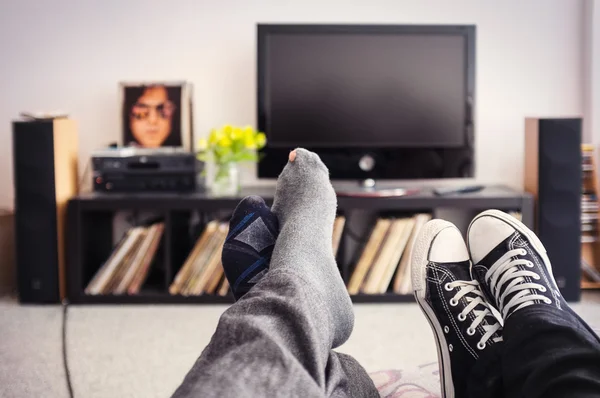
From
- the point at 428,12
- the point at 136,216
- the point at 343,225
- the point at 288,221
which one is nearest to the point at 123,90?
the point at 136,216

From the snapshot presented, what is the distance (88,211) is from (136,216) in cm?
34

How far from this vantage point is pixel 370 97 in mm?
3189

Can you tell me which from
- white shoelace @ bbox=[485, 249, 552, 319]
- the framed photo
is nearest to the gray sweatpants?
white shoelace @ bbox=[485, 249, 552, 319]

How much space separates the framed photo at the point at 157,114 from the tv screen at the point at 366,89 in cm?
35

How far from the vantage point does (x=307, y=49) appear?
3158mm

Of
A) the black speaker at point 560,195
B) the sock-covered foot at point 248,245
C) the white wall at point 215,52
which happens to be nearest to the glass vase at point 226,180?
the white wall at point 215,52

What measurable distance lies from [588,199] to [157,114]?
1753mm

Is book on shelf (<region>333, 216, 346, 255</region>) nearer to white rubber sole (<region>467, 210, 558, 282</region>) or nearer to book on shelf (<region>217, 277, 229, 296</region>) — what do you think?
book on shelf (<region>217, 277, 229, 296</region>)

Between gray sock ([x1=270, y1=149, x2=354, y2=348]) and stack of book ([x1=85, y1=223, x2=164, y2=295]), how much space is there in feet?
4.27

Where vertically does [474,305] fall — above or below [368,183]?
below

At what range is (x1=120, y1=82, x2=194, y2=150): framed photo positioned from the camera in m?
3.27

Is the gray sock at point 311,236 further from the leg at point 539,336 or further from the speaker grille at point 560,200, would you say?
the speaker grille at point 560,200

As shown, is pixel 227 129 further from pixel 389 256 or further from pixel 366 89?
pixel 389 256

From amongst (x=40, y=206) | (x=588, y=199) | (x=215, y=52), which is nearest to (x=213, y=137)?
(x=215, y=52)
